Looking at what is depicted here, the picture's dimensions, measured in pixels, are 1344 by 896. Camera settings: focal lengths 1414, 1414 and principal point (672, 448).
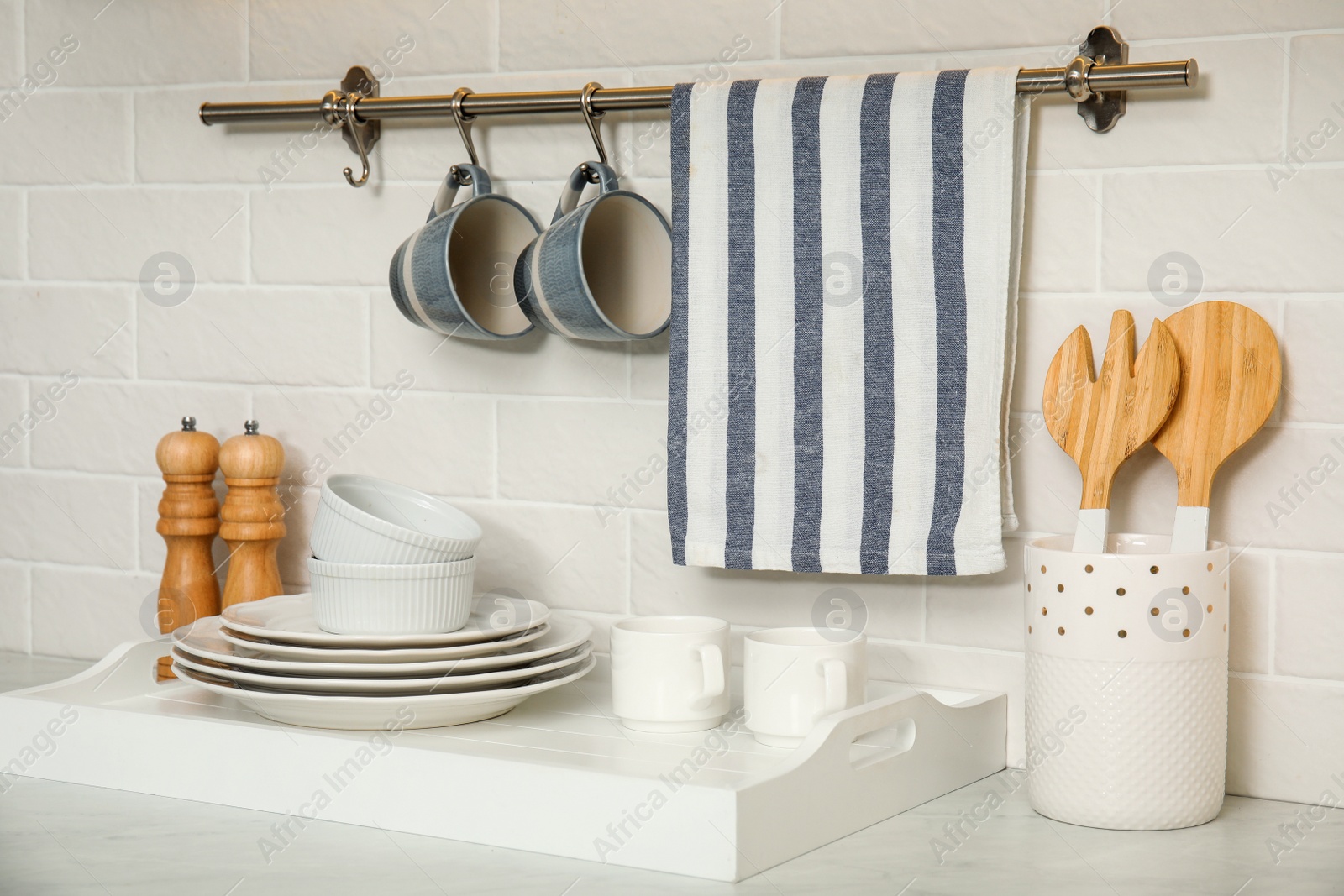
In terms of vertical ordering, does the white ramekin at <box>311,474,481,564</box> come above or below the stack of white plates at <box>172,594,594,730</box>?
above

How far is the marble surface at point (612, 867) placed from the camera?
31.7 inches

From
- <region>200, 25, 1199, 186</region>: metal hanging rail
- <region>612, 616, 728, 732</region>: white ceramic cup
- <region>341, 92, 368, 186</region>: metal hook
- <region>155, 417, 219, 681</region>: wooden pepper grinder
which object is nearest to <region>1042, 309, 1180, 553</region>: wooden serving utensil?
<region>200, 25, 1199, 186</region>: metal hanging rail

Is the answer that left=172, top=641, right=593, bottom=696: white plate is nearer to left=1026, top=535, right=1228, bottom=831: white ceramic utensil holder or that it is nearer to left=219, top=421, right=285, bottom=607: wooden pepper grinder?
left=219, top=421, right=285, bottom=607: wooden pepper grinder

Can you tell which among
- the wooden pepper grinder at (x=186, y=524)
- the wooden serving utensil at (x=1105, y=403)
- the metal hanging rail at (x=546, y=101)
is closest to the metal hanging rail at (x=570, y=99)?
the metal hanging rail at (x=546, y=101)

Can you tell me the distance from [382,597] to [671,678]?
0.69 ft

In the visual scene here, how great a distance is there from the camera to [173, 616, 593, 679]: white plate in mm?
952

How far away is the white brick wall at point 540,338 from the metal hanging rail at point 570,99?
2 centimetres

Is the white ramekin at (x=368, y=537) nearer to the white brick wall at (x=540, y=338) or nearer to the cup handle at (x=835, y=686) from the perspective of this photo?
the white brick wall at (x=540, y=338)

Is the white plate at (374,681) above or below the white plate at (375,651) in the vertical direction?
below

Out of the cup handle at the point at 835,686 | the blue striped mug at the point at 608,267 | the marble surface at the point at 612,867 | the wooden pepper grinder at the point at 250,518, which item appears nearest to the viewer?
the marble surface at the point at 612,867

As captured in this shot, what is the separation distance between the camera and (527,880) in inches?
32.0

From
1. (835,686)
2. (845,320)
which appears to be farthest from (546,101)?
(835,686)

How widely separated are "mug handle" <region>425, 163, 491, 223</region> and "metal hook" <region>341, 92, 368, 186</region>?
10cm

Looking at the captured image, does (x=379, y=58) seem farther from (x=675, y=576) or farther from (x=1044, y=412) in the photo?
(x=1044, y=412)
